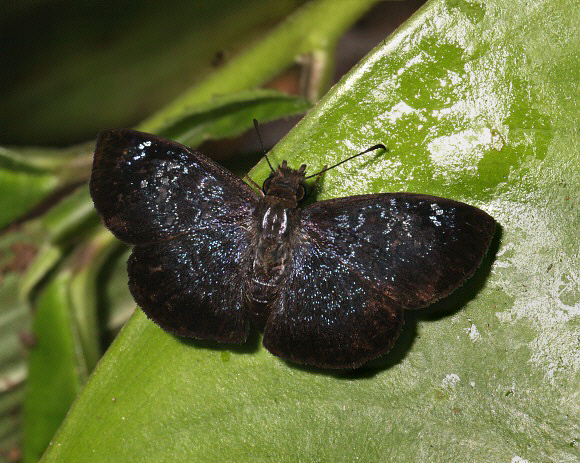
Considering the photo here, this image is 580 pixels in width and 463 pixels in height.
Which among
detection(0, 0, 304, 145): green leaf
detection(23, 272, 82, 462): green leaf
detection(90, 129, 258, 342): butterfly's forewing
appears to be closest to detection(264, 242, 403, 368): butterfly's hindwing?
detection(90, 129, 258, 342): butterfly's forewing

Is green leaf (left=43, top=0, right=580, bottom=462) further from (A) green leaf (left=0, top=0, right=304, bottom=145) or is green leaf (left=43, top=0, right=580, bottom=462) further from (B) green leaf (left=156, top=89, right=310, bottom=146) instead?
(A) green leaf (left=0, top=0, right=304, bottom=145)

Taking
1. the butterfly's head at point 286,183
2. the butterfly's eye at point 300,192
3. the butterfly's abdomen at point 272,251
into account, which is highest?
the butterfly's head at point 286,183

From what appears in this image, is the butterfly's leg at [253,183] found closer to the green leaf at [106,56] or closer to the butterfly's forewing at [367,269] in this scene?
the butterfly's forewing at [367,269]

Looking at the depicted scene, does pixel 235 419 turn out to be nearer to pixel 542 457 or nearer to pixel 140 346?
pixel 140 346

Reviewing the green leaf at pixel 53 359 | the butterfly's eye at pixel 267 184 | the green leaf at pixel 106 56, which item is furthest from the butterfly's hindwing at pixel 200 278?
the green leaf at pixel 106 56

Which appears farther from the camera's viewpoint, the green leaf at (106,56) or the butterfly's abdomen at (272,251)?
the green leaf at (106,56)

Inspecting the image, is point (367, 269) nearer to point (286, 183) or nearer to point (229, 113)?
point (286, 183)

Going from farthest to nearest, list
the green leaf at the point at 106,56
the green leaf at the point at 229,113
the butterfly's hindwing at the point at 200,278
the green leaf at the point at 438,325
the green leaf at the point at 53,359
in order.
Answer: the green leaf at the point at 106,56
the green leaf at the point at 53,359
the green leaf at the point at 229,113
the butterfly's hindwing at the point at 200,278
the green leaf at the point at 438,325

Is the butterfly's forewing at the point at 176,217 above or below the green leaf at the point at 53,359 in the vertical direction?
above

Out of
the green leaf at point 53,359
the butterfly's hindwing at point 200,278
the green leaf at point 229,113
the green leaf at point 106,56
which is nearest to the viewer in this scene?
the butterfly's hindwing at point 200,278
